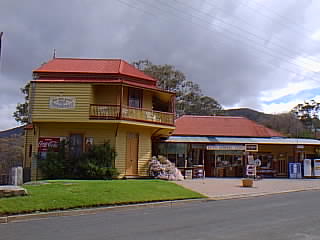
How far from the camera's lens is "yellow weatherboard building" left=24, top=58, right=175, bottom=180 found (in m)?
24.8

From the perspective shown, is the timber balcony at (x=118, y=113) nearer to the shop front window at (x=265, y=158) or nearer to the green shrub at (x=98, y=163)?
the green shrub at (x=98, y=163)

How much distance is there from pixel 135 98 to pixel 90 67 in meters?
3.64

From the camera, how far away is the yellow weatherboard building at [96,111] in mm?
24797

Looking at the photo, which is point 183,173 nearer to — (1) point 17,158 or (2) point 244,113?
(1) point 17,158

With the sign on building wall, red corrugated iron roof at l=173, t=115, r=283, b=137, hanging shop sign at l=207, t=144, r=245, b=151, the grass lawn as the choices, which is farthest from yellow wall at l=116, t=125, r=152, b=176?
red corrugated iron roof at l=173, t=115, r=283, b=137

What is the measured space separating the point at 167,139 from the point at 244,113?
58.4 metres

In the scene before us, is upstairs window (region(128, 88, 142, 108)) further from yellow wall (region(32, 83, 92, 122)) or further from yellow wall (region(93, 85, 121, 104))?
yellow wall (region(32, 83, 92, 122))

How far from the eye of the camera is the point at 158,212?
1335 centimetres

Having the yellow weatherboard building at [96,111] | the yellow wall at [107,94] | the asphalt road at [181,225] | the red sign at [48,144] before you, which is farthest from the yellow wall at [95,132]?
the asphalt road at [181,225]

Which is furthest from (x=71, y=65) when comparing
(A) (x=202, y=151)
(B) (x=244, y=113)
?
(B) (x=244, y=113)

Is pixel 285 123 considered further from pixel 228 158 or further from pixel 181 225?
pixel 181 225

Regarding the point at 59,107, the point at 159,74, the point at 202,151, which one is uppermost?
the point at 159,74

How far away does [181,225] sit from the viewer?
410 inches

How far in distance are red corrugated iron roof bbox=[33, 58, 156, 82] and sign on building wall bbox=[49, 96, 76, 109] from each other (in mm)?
2418
